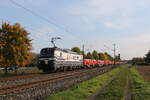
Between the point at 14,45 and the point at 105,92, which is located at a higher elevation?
the point at 14,45

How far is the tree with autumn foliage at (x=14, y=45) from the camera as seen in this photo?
122 ft

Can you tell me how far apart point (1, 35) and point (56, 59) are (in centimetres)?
1036

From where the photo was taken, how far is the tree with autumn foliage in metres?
37.2

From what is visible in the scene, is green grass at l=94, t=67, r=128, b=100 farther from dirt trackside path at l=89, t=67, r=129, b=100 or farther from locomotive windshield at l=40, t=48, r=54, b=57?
locomotive windshield at l=40, t=48, r=54, b=57

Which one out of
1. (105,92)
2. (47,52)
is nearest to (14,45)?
(47,52)

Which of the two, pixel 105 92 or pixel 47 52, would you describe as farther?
pixel 47 52

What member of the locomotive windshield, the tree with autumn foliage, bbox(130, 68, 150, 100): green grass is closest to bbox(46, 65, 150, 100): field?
bbox(130, 68, 150, 100): green grass

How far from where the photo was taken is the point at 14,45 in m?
38.1

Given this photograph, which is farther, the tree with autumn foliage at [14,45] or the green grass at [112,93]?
the tree with autumn foliage at [14,45]

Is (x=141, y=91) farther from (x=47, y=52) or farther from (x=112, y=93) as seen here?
(x=47, y=52)

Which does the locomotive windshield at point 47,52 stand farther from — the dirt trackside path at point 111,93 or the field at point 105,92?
the dirt trackside path at point 111,93

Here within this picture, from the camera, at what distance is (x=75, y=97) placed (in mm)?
14062

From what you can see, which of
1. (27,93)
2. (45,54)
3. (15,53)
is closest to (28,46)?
(15,53)

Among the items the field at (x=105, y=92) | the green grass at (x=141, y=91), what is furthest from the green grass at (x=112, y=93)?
the green grass at (x=141, y=91)
